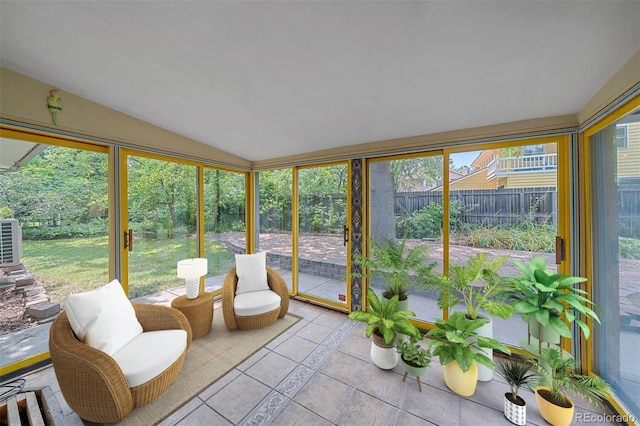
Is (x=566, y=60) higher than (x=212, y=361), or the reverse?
(x=566, y=60)

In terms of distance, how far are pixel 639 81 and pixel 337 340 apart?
121 inches

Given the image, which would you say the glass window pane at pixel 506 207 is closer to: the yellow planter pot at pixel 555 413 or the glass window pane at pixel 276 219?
the yellow planter pot at pixel 555 413

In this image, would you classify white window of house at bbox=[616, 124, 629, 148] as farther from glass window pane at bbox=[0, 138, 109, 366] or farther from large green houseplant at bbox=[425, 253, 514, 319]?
glass window pane at bbox=[0, 138, 109, 366]

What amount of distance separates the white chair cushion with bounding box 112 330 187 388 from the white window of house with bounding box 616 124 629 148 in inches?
144

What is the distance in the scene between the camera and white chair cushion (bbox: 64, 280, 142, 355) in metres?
1.68

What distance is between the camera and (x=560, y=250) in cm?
217

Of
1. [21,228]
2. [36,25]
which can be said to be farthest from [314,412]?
[36,25]

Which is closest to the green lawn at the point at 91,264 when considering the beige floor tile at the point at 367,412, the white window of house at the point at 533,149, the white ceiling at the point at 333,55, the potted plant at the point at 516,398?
the white ceiling at the point at 333,55

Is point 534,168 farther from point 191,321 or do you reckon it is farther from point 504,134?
point 191,321

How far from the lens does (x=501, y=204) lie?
Answer: 2.47 meters

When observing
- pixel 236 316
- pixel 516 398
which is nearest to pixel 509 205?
pixel 516 398

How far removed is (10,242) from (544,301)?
4.61m

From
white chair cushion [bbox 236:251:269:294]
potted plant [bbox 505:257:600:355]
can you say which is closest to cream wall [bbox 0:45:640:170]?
potted plant [bbox 505:257:600:355]

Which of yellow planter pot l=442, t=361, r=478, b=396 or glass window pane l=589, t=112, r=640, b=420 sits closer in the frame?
glass window pane l=589, t=112, r=640, b=420
